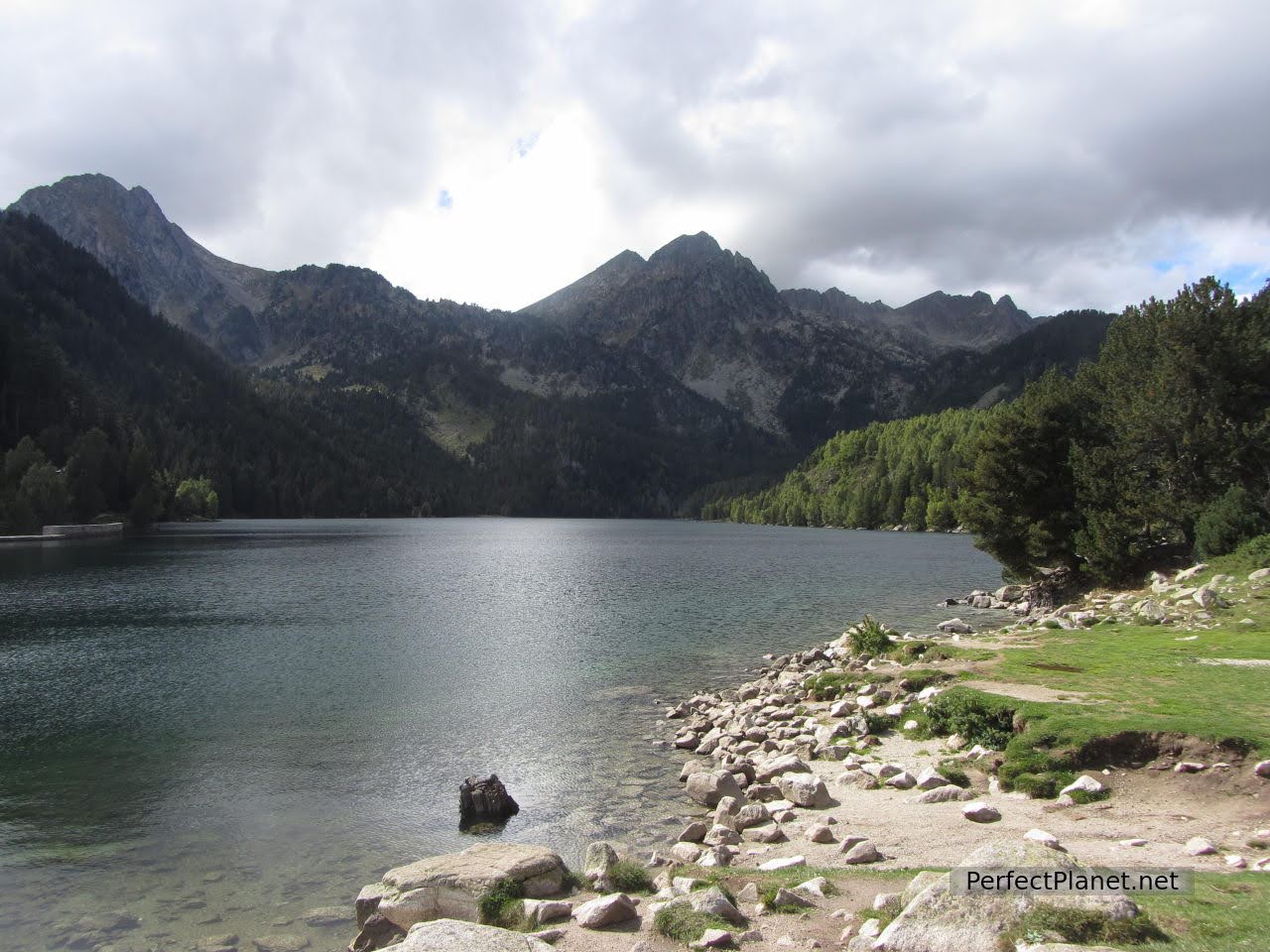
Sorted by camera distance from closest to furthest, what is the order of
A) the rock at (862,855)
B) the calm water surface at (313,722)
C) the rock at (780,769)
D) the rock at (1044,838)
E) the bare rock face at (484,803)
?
the rock at (1044,838) → the rock at (862,855) → the calm water surface at (313,722) → the bare rock face at (484,803) → the rock at (780,769)

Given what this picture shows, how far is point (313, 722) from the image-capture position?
1236 inches

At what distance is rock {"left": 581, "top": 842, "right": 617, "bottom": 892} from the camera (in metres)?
14.9

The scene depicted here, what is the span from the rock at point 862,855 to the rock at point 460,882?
18.7 feet

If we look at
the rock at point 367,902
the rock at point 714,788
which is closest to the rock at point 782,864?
the rock at point 714,788

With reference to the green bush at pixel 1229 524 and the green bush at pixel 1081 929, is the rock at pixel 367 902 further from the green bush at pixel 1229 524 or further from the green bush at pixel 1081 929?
the green bush at pixel 1229 524

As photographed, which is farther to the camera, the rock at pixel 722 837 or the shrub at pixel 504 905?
the rock at pixel 722 837

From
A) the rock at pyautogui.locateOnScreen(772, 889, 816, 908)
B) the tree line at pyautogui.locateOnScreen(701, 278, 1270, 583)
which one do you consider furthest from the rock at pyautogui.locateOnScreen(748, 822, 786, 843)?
the tree line at pyautogui.locateOnScreen(701, 278, 1270, 583)

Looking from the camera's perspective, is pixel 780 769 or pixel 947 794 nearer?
pixel 947 794

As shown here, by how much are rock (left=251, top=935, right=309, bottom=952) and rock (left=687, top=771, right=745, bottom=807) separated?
10652mm

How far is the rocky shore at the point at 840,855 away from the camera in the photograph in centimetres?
1038

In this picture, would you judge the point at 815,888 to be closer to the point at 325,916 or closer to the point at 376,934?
the point at 376,934

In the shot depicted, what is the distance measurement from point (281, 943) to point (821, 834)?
1104 cm

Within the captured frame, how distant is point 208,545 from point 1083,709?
148441mm

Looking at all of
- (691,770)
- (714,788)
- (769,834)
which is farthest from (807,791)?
(691,770)
